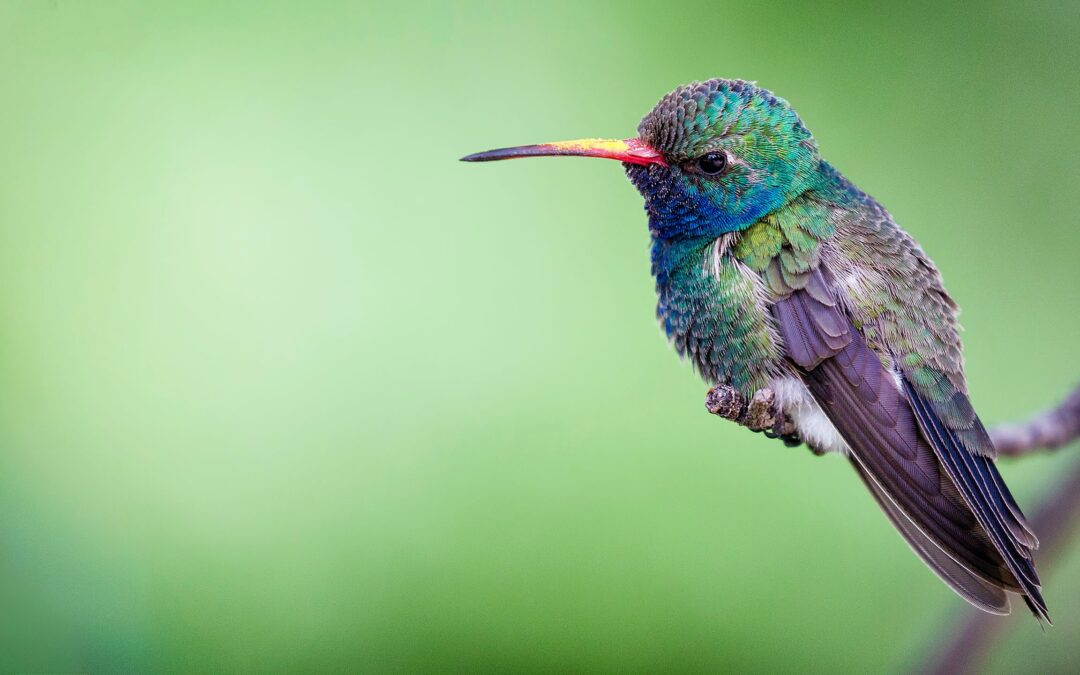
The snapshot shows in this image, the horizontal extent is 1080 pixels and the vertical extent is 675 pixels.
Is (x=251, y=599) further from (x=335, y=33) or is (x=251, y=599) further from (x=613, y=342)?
(x=335, y=33)

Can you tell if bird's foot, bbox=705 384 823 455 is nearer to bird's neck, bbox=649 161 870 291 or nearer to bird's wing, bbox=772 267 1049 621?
bird's wing, bbox=772 267 1049 621

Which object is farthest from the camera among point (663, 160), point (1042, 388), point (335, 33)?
point (335, 33)

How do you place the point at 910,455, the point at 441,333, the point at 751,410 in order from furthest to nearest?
the point at 441,333, the point at 910,455, the point at 751,410

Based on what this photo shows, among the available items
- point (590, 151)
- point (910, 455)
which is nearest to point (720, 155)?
point (590, 151)

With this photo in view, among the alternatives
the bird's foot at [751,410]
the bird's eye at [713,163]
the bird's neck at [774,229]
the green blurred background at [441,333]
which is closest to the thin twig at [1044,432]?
the bird's foot at [751,410]

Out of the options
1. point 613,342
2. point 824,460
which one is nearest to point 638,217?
point 613,342

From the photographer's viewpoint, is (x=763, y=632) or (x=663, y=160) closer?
(x=663, y=160)

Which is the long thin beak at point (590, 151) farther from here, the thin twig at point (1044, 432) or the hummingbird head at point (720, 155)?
the thin twig at point (1044, 432)

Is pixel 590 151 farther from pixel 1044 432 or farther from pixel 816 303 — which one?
pixel 1044 432
